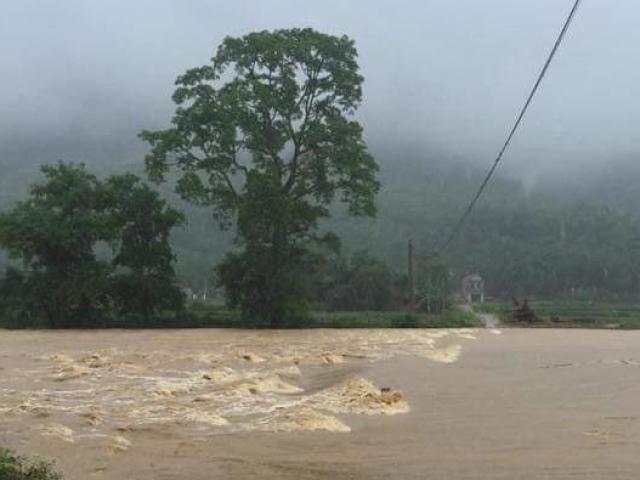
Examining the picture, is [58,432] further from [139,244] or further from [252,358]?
[139,244]

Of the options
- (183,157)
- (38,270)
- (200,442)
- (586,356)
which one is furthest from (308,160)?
(200,442)

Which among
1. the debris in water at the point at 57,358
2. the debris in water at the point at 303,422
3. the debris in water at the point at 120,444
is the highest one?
the debris in water at the point at 57,358

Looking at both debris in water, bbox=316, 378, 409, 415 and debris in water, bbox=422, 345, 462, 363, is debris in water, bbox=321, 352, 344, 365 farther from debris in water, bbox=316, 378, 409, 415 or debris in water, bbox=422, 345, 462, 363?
debris in water, bbox=316, 378, 409, 415

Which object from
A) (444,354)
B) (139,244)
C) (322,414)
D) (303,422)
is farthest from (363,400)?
(139,244)

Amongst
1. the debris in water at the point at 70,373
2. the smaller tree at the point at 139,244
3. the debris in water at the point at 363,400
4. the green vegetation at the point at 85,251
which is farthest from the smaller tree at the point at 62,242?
the debris in water at the point at 363,400

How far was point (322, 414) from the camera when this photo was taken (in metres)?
12.1

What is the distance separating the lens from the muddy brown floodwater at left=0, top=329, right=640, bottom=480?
29.4ft

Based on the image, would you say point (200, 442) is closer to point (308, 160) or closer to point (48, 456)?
point (48, 456)

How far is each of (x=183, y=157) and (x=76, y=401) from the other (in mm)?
28094

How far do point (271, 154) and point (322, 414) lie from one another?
30.4 m

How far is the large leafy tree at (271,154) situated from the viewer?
4016cm

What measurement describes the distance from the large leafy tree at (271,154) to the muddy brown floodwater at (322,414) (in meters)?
15.5

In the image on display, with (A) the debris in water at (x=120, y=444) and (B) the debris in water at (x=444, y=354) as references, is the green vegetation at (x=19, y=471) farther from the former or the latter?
(B) the debris in water at (x=444, y=354)

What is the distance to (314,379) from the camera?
17.9 metres
